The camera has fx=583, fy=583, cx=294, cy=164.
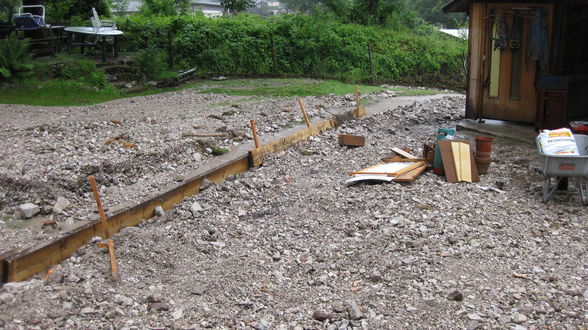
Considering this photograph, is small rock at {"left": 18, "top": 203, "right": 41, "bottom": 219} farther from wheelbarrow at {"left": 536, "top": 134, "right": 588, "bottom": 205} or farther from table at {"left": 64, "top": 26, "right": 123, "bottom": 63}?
table at {"left": 64, "top": 26, "right": 123, "bottom": 63}

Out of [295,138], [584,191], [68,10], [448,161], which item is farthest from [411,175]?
[68,10]

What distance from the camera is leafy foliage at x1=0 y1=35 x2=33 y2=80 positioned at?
15.3m

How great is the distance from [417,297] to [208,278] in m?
1.92

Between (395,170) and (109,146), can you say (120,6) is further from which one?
(395,170)

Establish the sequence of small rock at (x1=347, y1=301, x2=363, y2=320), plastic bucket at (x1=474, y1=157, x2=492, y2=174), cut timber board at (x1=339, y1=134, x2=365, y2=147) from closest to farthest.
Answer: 1. small rock at (x1=347, y1=301, x2=363, y2=320)
2. plastic bucket at (x1=474, y1=157, x2=492, y2=174)
3. cut timber board at (x1=339, y1=134, x2=365, y2=147)

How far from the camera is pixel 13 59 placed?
15484 millimetres

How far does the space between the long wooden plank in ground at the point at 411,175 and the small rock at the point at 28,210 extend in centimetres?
444

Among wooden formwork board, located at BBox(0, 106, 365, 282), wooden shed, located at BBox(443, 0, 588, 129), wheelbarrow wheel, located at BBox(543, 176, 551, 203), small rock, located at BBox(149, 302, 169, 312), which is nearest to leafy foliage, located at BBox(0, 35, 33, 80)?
wooden formwork board, located at BBox(0, 106, 365, 282)

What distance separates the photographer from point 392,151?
9.56 meters

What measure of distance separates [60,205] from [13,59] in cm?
1049

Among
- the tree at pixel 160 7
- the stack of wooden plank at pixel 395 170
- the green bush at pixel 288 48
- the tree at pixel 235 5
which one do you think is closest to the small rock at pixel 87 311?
the stack of wooden plank at pixel 395 170

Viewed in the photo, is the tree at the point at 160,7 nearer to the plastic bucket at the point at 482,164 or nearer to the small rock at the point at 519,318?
the plastic bucket at the point at 482,164

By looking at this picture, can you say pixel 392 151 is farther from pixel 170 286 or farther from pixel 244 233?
pixel 170 286

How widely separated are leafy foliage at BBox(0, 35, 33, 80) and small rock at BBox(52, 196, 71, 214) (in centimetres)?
998
